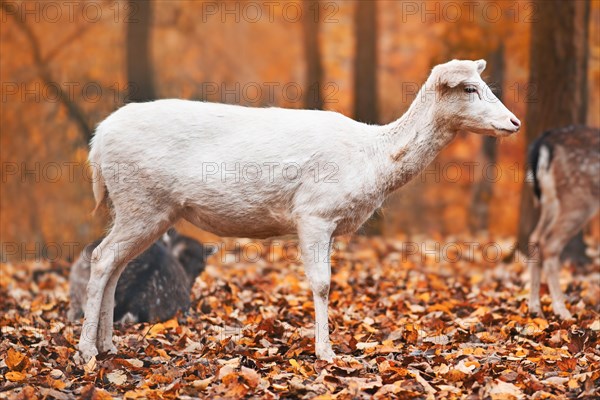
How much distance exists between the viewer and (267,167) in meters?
6.30

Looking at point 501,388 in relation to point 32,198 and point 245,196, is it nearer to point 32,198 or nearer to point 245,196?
point 245,196

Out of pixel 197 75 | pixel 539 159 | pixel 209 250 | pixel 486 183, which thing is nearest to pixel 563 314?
pixel 539 159

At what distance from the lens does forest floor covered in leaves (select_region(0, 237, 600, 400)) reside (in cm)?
539

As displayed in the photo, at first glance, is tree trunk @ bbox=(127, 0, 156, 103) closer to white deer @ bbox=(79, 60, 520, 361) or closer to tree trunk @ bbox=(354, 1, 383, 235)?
tree trunk @ bbox=(354, 1, 383, 235)

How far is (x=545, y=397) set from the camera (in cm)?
519

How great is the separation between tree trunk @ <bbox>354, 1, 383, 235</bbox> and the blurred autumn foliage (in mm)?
228

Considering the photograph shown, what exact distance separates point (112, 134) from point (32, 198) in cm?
1217

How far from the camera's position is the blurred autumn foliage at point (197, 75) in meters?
16.7

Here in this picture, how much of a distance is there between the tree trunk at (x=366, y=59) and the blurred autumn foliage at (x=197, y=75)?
23 centimetres

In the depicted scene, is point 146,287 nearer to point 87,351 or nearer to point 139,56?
point 87,351

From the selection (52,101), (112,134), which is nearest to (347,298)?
(112,134)

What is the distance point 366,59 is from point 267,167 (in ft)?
31.6

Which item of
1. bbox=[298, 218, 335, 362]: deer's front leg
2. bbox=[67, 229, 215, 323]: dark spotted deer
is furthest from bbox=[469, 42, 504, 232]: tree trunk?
bbox=[298, 218, 335, 362]: deer's front leg

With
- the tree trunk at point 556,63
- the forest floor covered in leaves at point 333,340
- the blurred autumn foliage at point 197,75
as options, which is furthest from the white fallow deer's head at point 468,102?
the tree trunk at point 556,63
